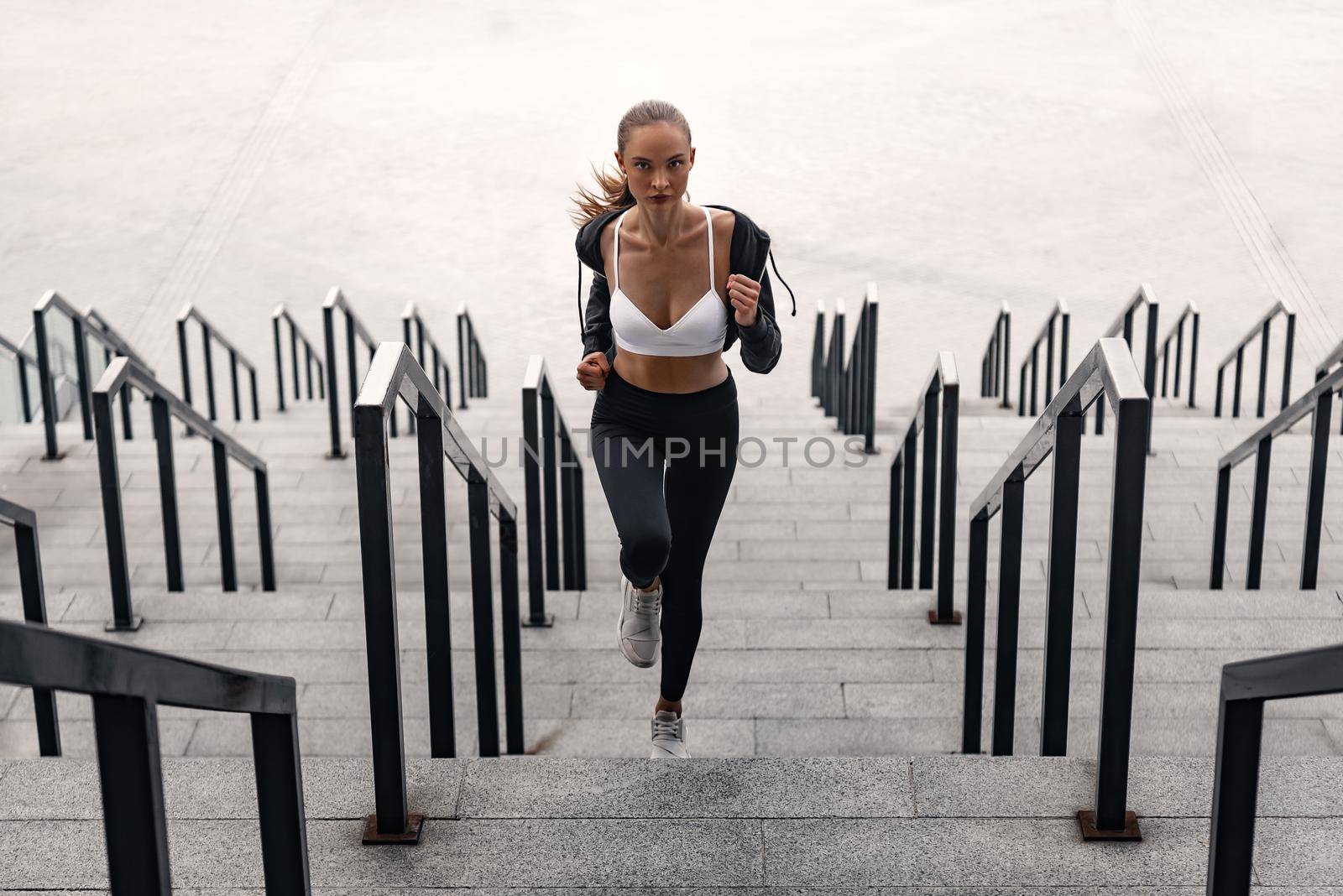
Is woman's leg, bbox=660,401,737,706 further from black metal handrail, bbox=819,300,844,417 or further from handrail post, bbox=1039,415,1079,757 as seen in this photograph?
black metal handrail, bbox=819,300,844,417

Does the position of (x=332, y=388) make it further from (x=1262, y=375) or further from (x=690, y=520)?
(x=1262, y=375)

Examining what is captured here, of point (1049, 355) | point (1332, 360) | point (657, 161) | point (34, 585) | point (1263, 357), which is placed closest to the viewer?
point (657, 161)

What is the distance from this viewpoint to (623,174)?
10.3ft

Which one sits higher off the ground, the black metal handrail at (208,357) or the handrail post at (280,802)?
the handrail post at (280,802)

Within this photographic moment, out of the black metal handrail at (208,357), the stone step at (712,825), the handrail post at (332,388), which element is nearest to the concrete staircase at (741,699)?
the stone step at (712,825)

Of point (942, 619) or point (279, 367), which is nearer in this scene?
point (942, 619)

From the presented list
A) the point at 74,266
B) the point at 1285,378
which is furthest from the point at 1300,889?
the point at 74,266

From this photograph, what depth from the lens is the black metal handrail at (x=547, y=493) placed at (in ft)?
13.7

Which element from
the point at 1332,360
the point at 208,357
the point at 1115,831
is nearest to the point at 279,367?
the point at 208,357

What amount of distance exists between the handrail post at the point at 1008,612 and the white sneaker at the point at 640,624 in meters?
0.74

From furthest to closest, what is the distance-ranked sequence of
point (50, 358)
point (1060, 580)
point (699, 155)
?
point (699, 155), point (50, 358), point (1060, 580)

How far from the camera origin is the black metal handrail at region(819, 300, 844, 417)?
23.7ft

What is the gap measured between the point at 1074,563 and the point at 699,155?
34.1 feet

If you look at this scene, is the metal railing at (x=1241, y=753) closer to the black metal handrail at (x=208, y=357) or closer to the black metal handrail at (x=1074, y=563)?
the black metal handrail at (x=1074, y=563)
